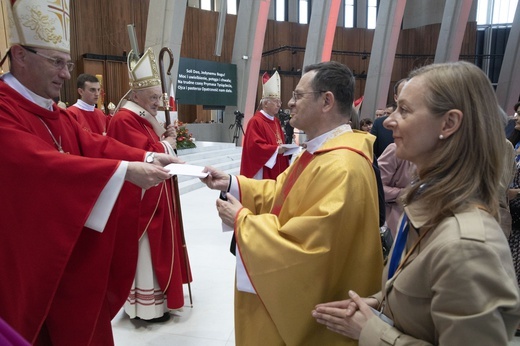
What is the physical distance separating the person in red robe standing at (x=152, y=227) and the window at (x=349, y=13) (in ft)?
56.4

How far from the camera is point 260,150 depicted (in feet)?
15.1

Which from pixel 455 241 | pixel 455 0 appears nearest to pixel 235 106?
pixel 455 0

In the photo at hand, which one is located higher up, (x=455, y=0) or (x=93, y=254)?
(x=455, y=0)

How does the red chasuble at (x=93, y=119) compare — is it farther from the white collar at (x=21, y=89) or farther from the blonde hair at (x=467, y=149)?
the blonde hair at (x=467, y=149)

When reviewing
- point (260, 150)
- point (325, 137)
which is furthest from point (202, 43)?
point (325, 137)

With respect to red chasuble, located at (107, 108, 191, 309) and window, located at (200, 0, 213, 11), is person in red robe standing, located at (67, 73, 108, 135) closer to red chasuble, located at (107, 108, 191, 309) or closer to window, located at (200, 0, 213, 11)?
red chasuble, located at (107, 108, 191, 309)

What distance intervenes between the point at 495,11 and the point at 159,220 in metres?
19.7

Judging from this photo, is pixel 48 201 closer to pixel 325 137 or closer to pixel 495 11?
pixel 325 137

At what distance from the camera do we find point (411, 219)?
0.99 meters

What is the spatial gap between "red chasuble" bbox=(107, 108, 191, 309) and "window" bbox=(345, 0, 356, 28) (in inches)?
685

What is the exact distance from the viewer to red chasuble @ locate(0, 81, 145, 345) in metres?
1.48

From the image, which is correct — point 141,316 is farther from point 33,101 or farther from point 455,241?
point 455,241

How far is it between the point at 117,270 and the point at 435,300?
61.1 inches

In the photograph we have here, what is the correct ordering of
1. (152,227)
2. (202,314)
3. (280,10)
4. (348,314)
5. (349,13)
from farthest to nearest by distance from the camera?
1. (349,13)
2. (280,10)
3. (202,314)
4. (152,227)
5. (348,314)
